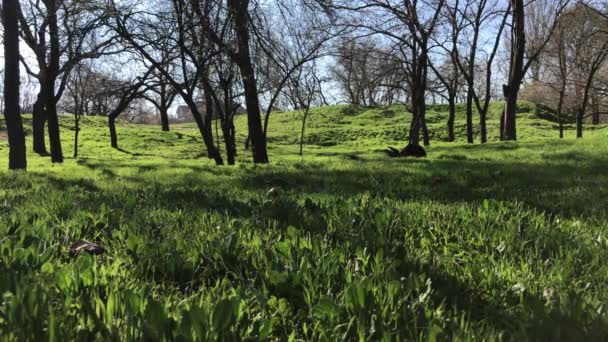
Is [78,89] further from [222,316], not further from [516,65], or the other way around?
[222,316]

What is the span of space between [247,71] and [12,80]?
5.59 metres

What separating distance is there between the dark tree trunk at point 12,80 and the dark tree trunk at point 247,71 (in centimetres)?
530

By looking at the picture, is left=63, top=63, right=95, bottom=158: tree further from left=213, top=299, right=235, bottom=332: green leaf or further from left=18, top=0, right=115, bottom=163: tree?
left=213, top=299, right=235, bottom=332: green leaf

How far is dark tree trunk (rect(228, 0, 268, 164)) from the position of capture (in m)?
9.01

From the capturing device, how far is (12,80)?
1095 centimetres

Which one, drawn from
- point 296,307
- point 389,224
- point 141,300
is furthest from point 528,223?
point 141,300

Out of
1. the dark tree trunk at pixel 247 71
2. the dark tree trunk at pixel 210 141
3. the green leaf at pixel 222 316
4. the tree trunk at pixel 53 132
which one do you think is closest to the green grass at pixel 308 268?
the green leaf at pixel 222 316

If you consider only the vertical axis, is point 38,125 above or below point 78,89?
below

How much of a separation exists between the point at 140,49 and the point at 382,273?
1132 cm

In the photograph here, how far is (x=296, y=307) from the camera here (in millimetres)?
1856

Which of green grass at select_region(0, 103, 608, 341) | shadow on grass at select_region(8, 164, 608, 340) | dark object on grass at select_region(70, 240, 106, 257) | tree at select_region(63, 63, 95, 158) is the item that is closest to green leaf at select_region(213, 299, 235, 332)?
green grass at select_region(0, 103, 608, 341)

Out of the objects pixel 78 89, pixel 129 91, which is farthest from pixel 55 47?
pixel 78 89

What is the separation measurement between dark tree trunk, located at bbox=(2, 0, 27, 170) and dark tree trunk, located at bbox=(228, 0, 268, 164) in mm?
5297

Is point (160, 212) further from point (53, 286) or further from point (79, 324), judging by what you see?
point (79, 324)
